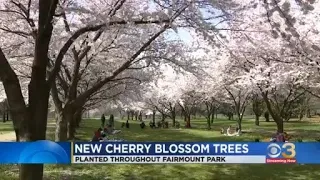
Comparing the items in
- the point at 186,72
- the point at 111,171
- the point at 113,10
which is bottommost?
the point at 111,171

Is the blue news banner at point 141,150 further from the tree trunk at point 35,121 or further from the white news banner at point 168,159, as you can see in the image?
the tree trunk at point 35,121

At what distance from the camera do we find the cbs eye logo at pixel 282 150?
24.6 feet

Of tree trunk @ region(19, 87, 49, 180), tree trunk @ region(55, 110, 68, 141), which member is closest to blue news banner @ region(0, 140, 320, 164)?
tree trunk @ region(19, 87, 49, 180)

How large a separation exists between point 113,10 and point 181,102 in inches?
1504

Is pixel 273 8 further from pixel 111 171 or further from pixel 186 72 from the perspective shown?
pixel 186 72

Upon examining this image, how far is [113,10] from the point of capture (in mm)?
10281

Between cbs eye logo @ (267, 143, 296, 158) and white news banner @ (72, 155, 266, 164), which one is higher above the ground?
cbs eye logo @ (267, 143, 296, 158)

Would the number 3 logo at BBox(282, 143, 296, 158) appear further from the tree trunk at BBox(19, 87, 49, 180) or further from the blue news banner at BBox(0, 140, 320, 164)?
the tree trunk at BBox(19, 87, 49, 180)

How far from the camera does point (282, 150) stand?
757cm

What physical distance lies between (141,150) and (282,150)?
110 inches

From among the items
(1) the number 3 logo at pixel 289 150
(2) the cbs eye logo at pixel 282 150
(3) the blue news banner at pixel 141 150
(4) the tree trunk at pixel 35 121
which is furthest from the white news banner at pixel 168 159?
(4) the tree trunk at pixel 35 121

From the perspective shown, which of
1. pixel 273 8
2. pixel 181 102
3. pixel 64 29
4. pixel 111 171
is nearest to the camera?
pixel 273 8

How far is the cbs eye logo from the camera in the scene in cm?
750

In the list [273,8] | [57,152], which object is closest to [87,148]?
[57,152]
